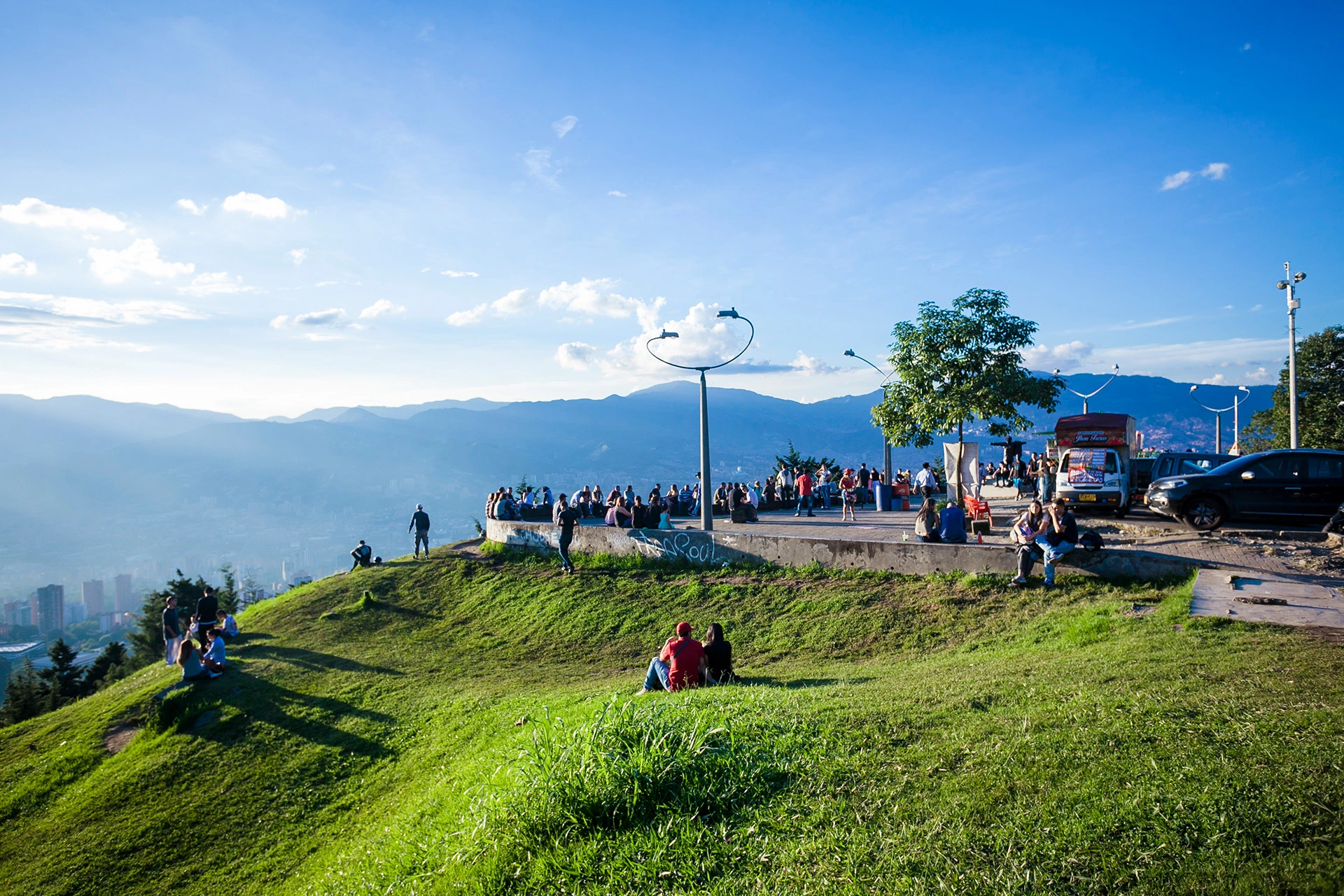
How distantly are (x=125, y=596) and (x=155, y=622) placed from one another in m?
163

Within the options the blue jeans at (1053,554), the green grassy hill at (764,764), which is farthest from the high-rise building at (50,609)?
the blue jeans at (1053,554)

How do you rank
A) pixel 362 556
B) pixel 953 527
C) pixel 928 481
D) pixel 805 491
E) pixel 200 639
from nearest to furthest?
pixel 953 527 → pixel 200 639 → pixel 805 491 → pixel 928 481 → pixel 362 556

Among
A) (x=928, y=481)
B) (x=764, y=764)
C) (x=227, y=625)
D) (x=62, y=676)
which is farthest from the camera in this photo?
(x=62, y=676)

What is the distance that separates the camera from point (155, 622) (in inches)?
1588

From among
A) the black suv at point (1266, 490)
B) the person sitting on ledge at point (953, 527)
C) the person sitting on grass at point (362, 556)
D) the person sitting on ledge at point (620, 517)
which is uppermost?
the black suv at point (1266, 490)

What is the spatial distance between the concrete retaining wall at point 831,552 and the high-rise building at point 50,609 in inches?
5720

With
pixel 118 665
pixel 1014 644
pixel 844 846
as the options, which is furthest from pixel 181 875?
pixel 118 665

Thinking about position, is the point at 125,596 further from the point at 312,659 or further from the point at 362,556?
the point at 312,659

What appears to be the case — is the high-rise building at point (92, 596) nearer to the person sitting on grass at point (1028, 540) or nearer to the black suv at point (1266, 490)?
the person sitting on grass at point (1028, 540)

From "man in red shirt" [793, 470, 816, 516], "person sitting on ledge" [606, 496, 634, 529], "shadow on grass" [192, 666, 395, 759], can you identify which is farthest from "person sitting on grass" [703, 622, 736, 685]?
"man in red shirt" [793, 470, 816, 516]

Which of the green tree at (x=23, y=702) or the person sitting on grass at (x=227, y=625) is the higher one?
the person sitting on grass at (x=227, y=625)

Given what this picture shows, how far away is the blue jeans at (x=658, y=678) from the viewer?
887 cm

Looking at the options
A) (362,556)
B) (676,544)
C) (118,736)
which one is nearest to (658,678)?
(676,544)

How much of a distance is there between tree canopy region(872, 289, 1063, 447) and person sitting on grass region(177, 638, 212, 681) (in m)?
20.6
